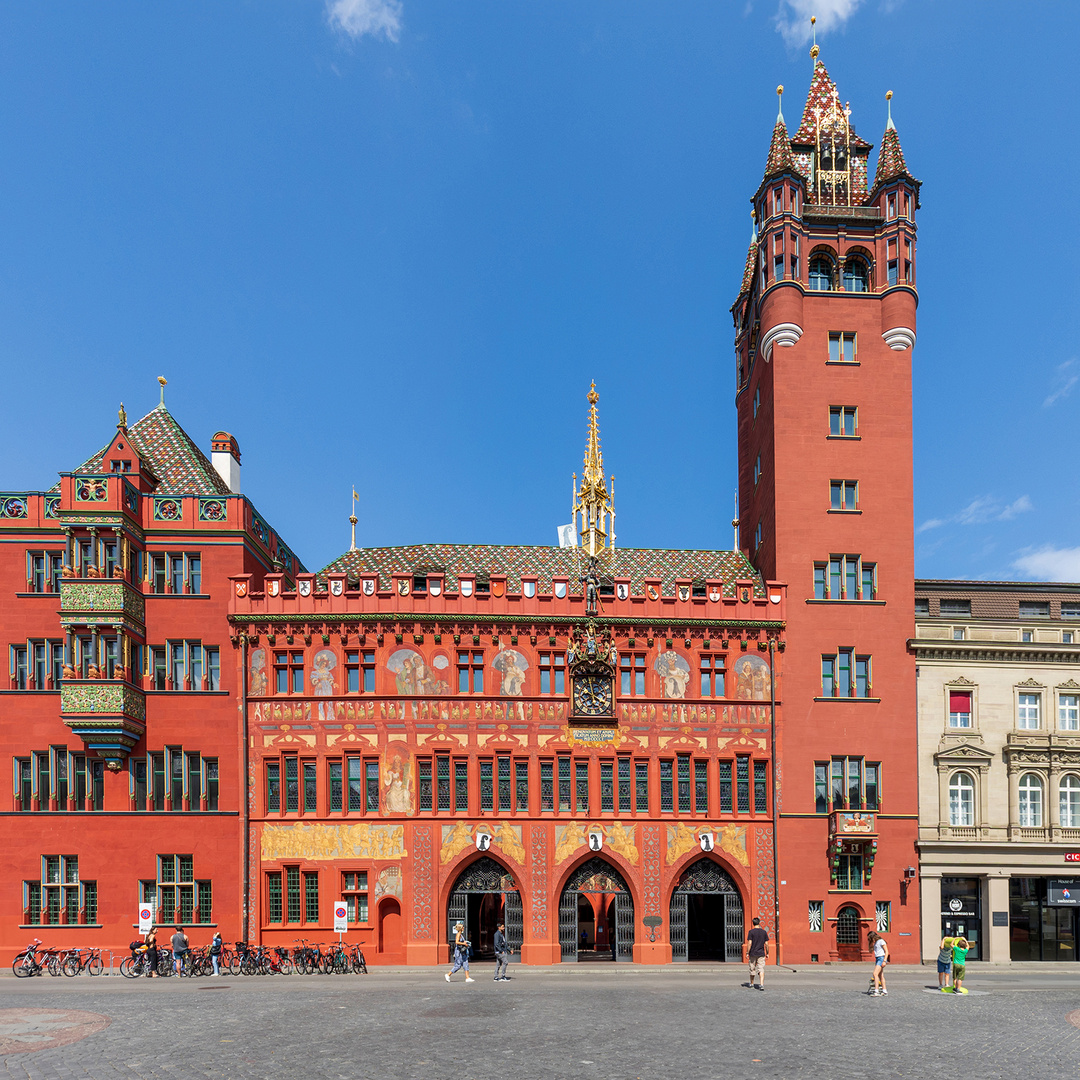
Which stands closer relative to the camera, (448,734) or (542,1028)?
(542,1028)

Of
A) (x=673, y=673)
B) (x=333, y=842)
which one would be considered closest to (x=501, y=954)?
(x=333, y=842)

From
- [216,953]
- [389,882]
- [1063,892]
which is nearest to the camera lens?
[216,953]

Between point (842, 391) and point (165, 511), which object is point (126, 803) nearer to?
point (165, 511)

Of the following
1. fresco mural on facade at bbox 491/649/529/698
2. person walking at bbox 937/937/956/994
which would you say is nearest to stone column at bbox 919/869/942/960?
person walking at bbox 937/937/956/994

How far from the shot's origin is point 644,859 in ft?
153

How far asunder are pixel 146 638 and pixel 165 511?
551 cm

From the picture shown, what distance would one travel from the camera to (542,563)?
173 ft

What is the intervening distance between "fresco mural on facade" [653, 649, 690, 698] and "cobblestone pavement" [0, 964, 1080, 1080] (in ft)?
40.7

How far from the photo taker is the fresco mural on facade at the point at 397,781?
46.3 meters

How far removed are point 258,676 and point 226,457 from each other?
1216 centimetres

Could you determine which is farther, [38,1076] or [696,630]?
[696,630]

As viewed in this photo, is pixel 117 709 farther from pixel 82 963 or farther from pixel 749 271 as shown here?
pixel 749 271

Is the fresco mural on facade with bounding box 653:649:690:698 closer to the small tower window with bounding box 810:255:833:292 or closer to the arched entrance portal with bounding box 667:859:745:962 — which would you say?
the arched entrance portal with bounding box 667:859:745:962

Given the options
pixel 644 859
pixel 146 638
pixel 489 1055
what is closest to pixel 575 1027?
pixel 489 1055
